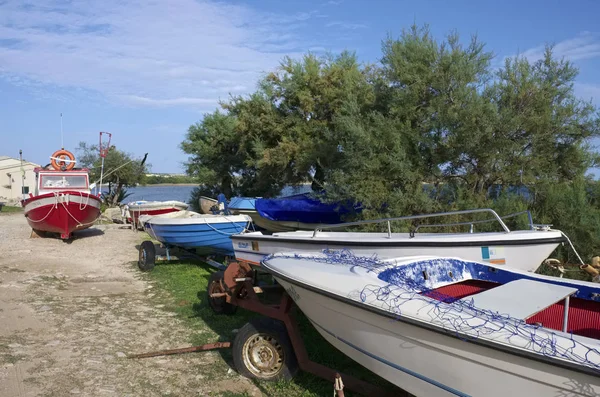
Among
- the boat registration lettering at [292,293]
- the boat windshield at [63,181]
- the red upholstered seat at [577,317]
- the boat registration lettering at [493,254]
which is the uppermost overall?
the boat windshield at [63,181]

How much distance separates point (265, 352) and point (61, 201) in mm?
12184

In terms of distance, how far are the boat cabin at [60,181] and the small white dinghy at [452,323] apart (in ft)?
44.8

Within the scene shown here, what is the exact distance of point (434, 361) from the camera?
3.30 meters

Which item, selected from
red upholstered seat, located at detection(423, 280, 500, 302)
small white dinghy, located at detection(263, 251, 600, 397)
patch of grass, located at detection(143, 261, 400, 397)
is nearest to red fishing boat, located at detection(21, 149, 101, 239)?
patch of grass, located at detection(143, 261, 400, 397)

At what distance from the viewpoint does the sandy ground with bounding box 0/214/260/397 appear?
479 cm

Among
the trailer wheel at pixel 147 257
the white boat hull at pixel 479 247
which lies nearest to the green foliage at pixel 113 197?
the trailer wheel at pixel 147 257

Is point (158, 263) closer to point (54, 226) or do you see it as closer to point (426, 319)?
point (54, 226)

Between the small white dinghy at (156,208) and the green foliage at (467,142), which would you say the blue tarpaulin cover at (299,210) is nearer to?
the green foliage at (467,142)

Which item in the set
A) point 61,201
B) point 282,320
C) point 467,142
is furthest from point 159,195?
point 282,320

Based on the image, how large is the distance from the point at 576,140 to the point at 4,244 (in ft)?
47.9

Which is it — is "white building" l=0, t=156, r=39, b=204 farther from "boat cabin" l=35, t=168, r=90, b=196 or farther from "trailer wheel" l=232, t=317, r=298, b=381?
"trailer wheel" l=232, t=317, r=298, b=381

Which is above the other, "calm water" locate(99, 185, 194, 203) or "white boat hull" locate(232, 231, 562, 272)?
"white boat hull" locate(232, 231, 562, 272)

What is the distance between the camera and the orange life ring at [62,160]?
55.4 ft

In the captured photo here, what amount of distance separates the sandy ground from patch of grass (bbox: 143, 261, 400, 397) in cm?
21
